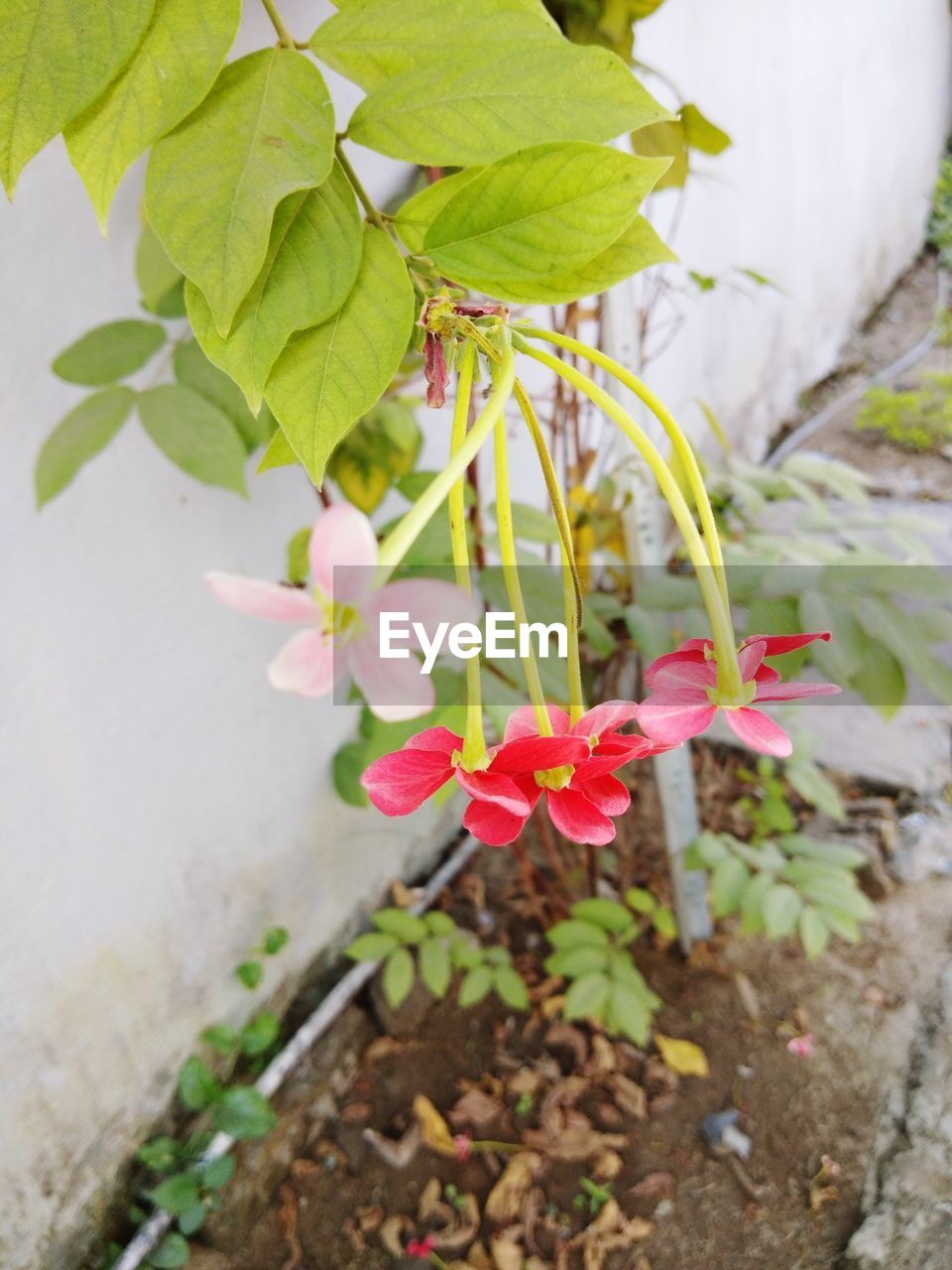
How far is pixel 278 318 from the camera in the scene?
432 mm

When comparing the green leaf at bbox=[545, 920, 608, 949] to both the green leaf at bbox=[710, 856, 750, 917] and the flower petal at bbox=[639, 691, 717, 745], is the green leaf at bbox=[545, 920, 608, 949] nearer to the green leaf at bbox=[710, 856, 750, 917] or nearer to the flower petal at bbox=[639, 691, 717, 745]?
the green leaf at bbox=[710, 856, 750, 917]

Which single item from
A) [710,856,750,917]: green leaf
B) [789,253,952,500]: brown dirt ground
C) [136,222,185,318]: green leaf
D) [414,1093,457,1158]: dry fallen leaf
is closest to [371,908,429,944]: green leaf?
[414,1093,457,1158]: dry fallen leaf

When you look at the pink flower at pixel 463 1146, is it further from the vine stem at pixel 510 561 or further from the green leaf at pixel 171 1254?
the vine stem at pixel 510 561

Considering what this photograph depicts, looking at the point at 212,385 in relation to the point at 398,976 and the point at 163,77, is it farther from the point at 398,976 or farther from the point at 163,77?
the point at 398,976

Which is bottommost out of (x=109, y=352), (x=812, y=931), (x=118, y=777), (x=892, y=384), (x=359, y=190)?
(x=892, y=384)

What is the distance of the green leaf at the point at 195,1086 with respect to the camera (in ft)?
4.25

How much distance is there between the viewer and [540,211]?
42 cm

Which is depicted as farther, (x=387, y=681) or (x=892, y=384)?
(x=892, y=384)

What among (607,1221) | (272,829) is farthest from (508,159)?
(607,1221)

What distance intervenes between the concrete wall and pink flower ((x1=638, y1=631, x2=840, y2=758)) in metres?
0.78

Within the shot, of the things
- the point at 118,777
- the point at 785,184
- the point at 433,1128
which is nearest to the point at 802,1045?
the point at 433,1128

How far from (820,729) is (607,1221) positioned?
3.89ft

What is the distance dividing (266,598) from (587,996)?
1075 millimetres

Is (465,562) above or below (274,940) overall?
above
